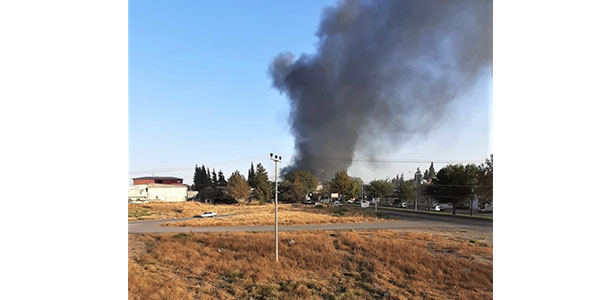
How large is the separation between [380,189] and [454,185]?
928mm

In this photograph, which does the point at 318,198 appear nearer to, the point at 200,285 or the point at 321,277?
the point at 321,277

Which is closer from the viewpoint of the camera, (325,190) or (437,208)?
(325,190)

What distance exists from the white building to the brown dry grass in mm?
544

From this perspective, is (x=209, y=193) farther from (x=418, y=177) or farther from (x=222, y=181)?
(x=418, y=177)

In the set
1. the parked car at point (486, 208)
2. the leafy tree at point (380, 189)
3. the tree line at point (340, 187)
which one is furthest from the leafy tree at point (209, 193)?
the parked car at point (486, 208)

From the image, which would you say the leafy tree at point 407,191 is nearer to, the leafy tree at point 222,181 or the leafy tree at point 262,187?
the leafy tree at point 262,187

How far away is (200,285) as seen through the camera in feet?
9.00

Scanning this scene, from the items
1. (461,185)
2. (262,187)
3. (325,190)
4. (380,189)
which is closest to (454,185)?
(461,185)

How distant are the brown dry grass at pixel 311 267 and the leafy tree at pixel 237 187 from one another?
0.56 meters

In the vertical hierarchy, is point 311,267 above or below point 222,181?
below

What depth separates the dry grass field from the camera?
3350 millimetres

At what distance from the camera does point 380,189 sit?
10.8ft
